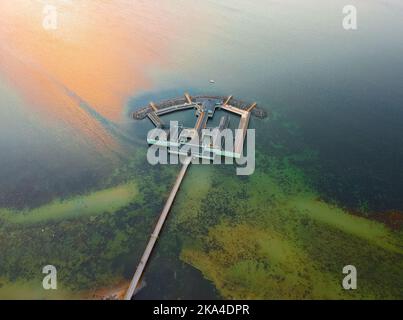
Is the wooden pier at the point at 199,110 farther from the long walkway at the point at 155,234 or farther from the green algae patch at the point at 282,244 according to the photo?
the green algae patch at the point at 282,244

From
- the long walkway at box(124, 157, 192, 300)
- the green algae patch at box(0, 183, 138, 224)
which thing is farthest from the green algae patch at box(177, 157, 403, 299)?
the green algae patch at box(0, 183, 138, 224)

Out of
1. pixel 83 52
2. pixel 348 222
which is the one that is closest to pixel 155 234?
pixel 348 222

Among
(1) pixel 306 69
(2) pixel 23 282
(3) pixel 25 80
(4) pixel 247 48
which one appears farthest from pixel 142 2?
(2) pixel 23 282

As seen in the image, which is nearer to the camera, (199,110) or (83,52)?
(199,110)

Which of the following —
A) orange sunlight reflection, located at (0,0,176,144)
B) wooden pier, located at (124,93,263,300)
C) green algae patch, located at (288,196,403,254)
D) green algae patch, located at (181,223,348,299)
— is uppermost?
orange sunlight reflection, located at (0,0,176,144)

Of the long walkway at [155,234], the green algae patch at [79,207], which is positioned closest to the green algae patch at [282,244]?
the long walkway at [155,234]

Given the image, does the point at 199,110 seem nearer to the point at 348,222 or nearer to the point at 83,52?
the point at 348,222

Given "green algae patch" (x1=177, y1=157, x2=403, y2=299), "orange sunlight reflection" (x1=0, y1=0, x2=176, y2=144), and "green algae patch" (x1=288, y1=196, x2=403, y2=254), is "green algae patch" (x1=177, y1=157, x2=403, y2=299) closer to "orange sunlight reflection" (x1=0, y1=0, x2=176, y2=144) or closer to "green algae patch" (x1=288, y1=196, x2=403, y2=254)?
"green algae patch" (x1=288, y1=196, x2=403, y2=254)
